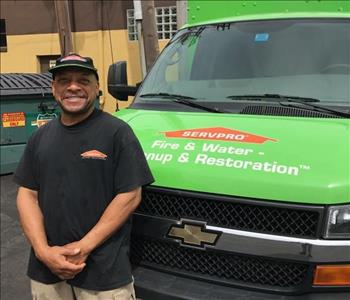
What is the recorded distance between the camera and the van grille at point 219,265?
2.66 metres

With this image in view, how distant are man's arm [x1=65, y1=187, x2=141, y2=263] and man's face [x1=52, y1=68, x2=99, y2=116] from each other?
476 mm

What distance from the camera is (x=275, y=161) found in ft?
8.89

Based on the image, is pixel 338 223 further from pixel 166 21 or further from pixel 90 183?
pixel 166 21

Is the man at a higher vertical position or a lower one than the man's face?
lower

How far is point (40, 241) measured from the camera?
2662mm

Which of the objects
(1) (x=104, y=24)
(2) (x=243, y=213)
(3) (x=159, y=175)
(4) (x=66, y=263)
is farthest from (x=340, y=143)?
(1) (x=104, y=24)

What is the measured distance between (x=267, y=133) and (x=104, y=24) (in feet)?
42.7

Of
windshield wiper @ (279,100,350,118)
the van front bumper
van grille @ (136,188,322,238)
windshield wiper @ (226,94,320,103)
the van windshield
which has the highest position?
the van windshield

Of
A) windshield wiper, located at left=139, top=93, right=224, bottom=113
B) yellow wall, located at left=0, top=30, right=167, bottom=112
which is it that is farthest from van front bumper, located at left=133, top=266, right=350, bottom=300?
yellow wall, located at left=0, top=30, right=167, bottom=112

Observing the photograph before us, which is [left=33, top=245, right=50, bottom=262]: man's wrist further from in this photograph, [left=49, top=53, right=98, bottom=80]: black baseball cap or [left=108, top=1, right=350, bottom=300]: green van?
[left=49, top=53, right=98, bottom=80]: black baseball cap

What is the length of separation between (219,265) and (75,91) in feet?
3.74

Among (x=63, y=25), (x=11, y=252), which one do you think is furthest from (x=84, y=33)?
(x=11, y=252)

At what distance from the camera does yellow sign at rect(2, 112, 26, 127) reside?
7160 mm

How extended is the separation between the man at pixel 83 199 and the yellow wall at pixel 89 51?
11.3 m
